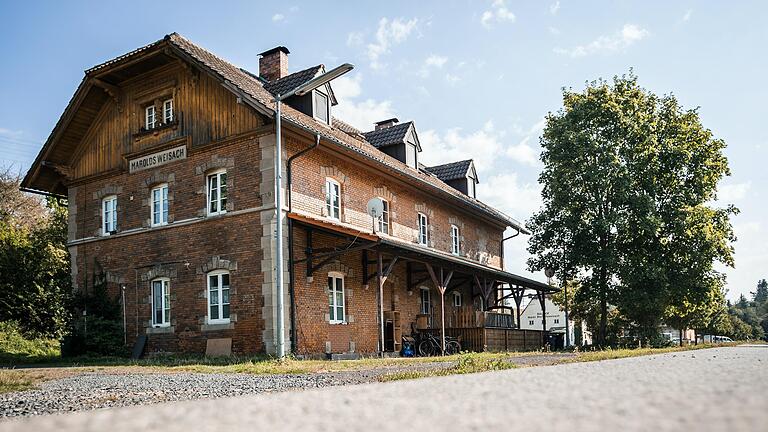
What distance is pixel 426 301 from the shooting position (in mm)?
26172

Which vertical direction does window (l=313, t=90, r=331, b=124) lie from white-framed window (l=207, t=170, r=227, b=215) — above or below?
above

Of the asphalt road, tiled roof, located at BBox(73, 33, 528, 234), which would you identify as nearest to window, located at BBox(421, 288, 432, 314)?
tiled roof, located at BBox(73, 33, 528, 234)

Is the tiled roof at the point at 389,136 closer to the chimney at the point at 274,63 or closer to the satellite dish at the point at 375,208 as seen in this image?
the chimney at the point at 274,63

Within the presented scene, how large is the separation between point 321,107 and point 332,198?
362cm

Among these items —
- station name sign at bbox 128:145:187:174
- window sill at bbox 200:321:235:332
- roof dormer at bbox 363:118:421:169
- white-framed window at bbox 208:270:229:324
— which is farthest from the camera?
roof dormer at bbox 363:118:421:169

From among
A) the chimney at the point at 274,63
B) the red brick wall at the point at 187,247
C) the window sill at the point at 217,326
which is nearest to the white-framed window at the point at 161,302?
the red brick wall at the point at 187,247

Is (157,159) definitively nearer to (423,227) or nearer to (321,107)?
(321,107)

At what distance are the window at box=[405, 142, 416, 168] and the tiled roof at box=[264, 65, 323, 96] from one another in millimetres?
6475

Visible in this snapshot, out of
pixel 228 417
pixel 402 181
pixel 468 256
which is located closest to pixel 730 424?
pixel 228 417

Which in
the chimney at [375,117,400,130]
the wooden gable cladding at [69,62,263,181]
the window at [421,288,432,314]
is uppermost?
the chimney at [375,117,400,130]

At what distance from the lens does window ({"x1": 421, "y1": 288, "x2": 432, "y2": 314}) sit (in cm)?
2580

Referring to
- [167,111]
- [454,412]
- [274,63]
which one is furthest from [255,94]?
[454,412]

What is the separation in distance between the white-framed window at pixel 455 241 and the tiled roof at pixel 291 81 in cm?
1012

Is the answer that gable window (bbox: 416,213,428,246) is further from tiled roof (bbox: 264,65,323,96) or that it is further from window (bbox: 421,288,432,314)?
tiled roof (bbox: 264,65,323,96)
